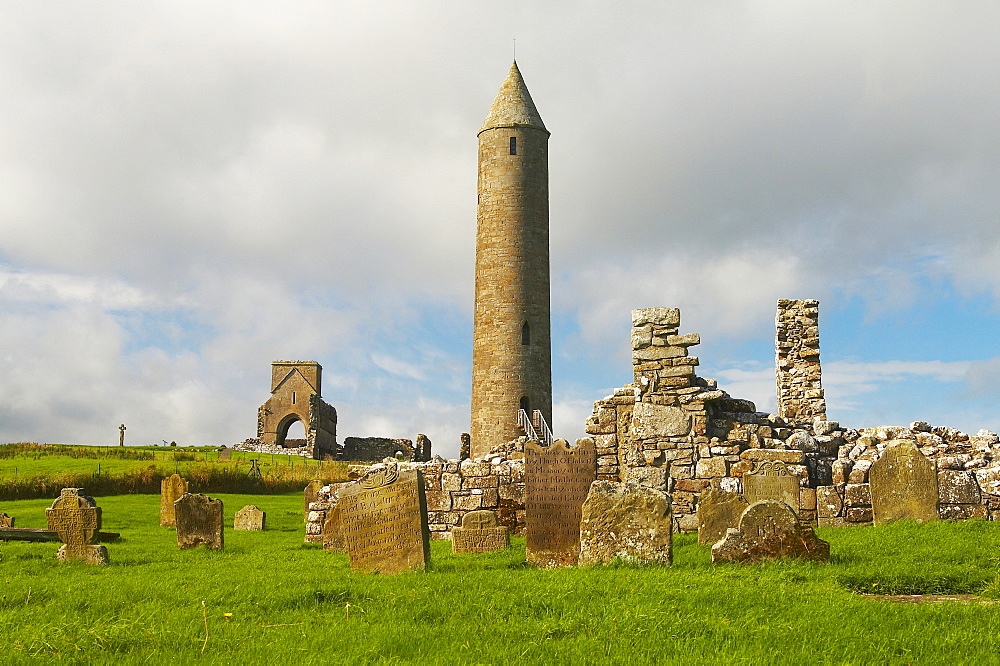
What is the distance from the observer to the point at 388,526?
9016mm

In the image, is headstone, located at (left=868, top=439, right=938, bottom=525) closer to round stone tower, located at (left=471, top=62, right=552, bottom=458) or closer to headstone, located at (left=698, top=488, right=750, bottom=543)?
headstone, located at (left=698, top=488, right=750, bottom=543)

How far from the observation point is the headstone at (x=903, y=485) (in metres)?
11.7

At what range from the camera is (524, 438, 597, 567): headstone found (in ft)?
33.9

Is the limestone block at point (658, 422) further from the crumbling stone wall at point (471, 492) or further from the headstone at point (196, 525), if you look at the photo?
the headstone at point (196, 525)

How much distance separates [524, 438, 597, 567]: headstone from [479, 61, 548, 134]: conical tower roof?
2037 cm

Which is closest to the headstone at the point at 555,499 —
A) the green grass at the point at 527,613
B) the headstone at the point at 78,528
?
the green grass at the point at 527,613

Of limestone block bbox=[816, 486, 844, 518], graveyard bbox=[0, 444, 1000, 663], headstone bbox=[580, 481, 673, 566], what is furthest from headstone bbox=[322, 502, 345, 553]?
limestone block bbox=[816, 486, 844, 518]

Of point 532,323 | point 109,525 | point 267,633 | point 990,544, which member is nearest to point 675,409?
point 990,544

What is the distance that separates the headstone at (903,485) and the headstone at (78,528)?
10093 millimetres

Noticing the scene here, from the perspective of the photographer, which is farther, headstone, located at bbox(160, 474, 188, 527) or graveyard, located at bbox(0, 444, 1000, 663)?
headstone, located at bbox(160, 474, 188, 527)

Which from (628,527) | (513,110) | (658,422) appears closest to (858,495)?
(658,422)

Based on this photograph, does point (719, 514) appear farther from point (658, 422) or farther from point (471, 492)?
point (471, 492)

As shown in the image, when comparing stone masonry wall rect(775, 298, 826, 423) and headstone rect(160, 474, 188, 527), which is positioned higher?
stone masonry wall rect(775, 298, 826, 423)

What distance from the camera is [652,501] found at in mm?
8867
